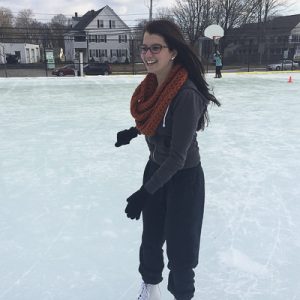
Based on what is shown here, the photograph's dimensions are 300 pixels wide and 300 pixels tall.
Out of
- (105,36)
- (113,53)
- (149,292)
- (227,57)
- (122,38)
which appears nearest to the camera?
(149,292)

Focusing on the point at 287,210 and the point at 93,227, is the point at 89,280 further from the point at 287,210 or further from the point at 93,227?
the point at 287,210

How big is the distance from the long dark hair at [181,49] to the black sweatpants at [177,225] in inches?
14.5

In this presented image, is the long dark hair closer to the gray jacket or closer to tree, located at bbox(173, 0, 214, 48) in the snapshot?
the gray jacket

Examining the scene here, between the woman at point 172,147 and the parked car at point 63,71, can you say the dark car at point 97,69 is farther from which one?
the woman at point 172,147

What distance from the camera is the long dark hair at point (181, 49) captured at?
1453 millimetres

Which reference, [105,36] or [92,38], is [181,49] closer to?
[105,36]

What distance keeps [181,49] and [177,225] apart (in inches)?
29.9

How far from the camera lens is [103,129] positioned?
575 cm

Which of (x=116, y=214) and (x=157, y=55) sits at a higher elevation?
(x=157, y=55)

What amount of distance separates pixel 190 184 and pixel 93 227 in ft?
4.31

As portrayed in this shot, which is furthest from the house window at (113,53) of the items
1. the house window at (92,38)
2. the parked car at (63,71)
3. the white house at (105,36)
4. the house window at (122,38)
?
the parked car at (63,71)

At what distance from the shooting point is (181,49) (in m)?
1.47

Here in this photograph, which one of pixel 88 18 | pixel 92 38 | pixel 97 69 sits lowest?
pixel 97 69

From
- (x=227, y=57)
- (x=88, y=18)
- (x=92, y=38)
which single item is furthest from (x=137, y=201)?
(x=88, y=18)
